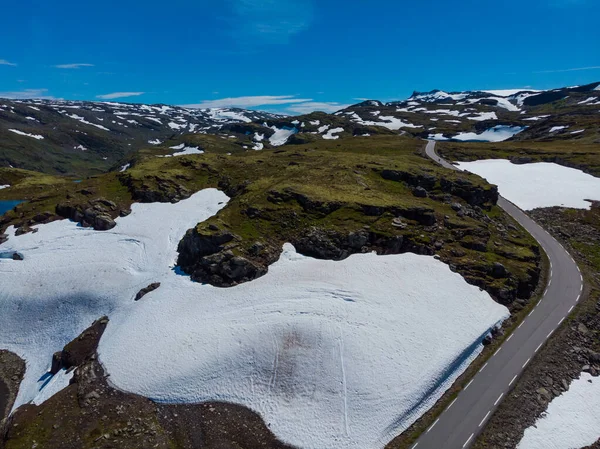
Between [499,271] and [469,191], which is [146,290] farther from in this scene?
[469,191]

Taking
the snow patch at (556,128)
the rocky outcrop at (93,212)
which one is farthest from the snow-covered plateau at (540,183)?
the snow patch at (556,128)

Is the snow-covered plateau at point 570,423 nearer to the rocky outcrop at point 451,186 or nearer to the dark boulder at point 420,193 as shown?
the dark boulder at point 420,193

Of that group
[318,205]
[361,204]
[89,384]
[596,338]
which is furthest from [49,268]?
[596,338]

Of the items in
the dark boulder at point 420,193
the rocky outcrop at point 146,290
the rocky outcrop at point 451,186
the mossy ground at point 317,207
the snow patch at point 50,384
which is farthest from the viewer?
the rocky outcrop at point 451,186

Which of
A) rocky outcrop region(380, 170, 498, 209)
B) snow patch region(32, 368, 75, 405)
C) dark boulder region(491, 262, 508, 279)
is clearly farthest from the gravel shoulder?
snow patch region(32, 368, 75, 405)

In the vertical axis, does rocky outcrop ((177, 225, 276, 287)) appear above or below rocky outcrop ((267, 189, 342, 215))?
below

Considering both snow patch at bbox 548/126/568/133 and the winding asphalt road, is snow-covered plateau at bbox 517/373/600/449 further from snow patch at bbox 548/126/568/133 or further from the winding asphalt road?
snow patch at bbox 548/126/568/133
